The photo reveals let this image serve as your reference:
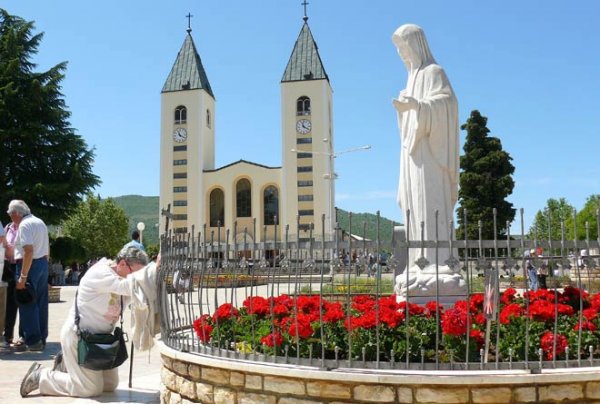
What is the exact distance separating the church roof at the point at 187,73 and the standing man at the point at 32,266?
63.7 metres

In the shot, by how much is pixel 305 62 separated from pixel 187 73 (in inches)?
541

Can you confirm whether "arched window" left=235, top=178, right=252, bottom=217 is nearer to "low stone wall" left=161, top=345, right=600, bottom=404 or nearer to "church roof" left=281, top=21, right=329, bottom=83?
"church roof" left=281, top=21, right=329, bottom=83

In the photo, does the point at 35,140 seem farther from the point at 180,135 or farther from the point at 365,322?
the point at 180,135

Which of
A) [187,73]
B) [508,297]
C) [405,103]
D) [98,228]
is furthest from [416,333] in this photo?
[187,73]

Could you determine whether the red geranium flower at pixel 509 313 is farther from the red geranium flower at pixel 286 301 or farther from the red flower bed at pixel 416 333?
the red geranium flower at pixel 286 301

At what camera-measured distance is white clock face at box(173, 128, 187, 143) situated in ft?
232

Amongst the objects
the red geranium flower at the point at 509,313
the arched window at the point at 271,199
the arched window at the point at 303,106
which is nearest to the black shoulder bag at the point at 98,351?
the red geranium flower at the point at 509,313

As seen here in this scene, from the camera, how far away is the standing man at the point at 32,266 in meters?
8.47

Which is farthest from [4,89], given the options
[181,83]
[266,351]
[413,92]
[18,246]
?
[181,83]

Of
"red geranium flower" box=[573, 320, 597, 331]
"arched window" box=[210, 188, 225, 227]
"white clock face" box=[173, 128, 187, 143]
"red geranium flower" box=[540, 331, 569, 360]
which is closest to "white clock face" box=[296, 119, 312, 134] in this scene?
"arched window" box=[210, 188, 225, 227]

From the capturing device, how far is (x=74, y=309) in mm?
6156

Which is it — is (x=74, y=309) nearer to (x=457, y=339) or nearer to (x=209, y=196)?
(x=457, y=339)

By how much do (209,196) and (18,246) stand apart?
63.8 metres

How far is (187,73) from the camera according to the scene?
72.5 metres
